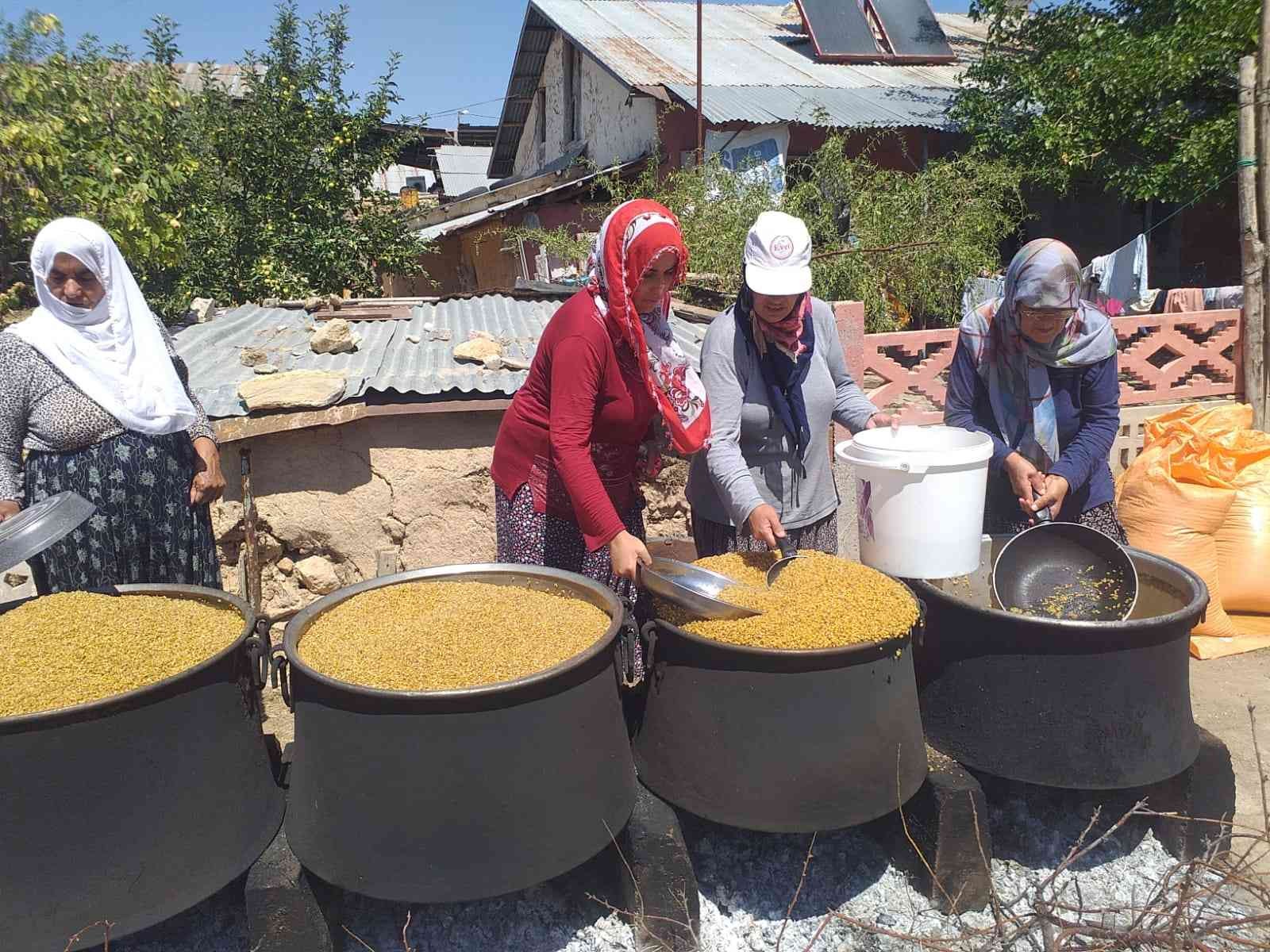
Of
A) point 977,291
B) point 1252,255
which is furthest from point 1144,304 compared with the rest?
point 1252,255

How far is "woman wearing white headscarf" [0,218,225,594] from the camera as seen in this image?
252cm

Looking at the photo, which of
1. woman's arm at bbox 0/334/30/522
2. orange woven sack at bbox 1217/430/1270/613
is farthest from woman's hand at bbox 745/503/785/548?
orange woven sack at bbox 1217/430/1270/613

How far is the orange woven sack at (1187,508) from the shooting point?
163 inches

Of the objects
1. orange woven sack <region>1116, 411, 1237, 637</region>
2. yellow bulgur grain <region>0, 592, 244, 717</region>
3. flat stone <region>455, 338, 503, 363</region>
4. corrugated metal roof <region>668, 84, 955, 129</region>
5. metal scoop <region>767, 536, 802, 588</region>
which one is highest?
corrugated metal roof <region>668, 84, 955, 129</region>

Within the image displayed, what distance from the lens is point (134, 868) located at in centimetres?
167

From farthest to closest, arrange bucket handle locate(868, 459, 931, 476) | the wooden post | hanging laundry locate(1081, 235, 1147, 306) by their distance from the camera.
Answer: hanging laundry locate(1081, 235, 1147, 306)
the wooden post
bucket handle locate(868, 459, 931, 476)

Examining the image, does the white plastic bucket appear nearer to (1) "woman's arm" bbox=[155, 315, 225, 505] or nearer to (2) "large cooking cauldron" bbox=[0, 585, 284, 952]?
(2) "large cooking cauldron" bbox=[0, 585, 284, 952]

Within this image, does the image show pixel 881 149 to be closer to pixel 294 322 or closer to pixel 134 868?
pixel 294 322

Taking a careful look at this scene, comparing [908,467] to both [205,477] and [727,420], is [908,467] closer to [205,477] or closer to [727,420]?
[727,420]

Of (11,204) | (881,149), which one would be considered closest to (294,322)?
(11,204)

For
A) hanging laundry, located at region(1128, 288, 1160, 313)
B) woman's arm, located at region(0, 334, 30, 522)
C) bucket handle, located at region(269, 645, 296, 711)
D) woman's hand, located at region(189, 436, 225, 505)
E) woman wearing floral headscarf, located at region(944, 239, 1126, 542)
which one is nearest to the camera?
bucket handle, located at region(269, 645, 296, 711)

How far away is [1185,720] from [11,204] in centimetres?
692

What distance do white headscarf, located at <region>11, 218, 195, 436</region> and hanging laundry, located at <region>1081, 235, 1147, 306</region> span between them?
9150mm

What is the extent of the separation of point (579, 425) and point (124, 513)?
1.45 metres
